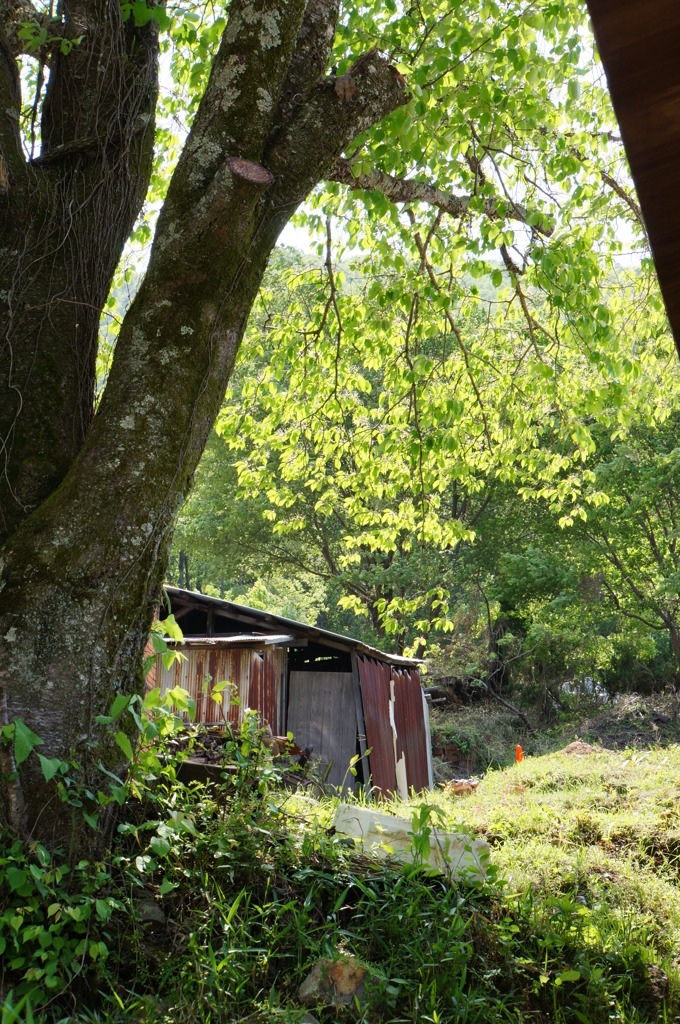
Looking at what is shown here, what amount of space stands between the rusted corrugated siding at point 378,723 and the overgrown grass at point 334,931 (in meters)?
8.72

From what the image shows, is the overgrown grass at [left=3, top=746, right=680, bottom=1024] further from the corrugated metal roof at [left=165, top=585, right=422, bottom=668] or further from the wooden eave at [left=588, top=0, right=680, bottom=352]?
the corrugated metal roof at [left=165, top=585, right=422, bottom=668]

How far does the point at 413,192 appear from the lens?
6312 mm

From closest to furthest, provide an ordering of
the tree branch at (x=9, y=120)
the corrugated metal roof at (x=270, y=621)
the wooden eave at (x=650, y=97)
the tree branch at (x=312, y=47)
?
the wooden eave at (x=650, y=97) → the tree branch at (x=9, y=120) → the tree branch at (x=312, y=47) → the corrugated metal roof at (x=270, y=621)

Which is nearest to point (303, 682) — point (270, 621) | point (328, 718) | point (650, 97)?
point (328, 718)

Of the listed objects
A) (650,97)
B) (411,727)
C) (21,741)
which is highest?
(650,97)

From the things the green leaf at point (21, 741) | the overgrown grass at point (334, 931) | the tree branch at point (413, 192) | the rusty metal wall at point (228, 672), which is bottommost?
the overgrown grass at point (334, 931)

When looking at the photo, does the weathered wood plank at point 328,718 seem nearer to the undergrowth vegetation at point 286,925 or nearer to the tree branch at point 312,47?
the undergrowth vegetation at point 286,925

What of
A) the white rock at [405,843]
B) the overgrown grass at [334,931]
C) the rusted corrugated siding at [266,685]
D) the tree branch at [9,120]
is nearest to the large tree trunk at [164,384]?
the overgrown grass at [334,931]

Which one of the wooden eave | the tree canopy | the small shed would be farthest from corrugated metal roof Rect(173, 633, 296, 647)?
the wooden eave

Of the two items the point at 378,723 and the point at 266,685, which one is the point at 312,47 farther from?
the point at 378,723

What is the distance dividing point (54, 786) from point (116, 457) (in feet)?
4.44

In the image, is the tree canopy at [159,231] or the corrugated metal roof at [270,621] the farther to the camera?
the corrugated metal roof at [270,621]

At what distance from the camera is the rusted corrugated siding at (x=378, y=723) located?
12.6 meters

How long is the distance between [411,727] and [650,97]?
50.4 ft
